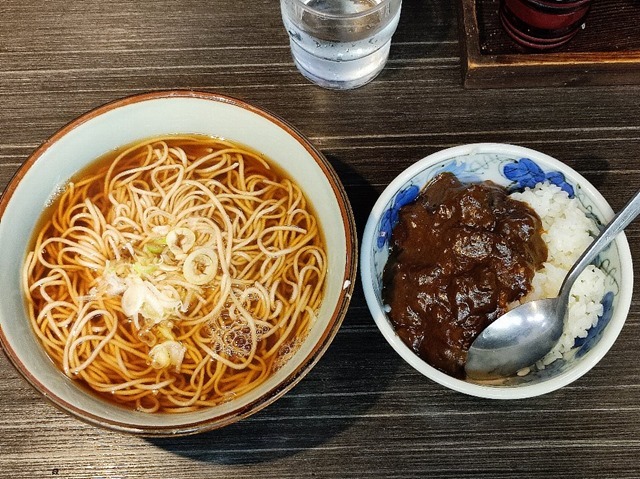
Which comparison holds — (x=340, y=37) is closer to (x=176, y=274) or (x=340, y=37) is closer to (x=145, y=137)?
(x=145, y=137)

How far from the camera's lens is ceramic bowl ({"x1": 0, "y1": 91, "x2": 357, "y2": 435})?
1.56m

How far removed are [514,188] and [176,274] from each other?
1.06 metres

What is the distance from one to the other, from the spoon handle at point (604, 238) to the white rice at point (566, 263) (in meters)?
0.07

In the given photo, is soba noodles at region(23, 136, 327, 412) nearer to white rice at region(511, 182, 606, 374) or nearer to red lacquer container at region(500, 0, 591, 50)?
white rice at region(511, 182, 606, 374)

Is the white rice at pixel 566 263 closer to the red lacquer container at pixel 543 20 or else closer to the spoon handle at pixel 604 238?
the spoon handle at pixel 604 238

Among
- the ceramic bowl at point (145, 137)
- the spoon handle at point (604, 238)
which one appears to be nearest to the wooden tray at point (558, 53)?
the spoon handle at point (604, 238)

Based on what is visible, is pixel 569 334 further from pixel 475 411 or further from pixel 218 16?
pixel 218 16

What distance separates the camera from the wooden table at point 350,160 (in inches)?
73.1

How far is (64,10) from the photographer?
7.96ft

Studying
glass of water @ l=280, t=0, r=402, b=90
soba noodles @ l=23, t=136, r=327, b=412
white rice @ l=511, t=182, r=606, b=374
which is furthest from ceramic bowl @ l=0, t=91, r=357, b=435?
white rice @ l=511, t=182, r=606, b=374

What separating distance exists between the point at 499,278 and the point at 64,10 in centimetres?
183

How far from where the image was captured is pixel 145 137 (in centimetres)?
202

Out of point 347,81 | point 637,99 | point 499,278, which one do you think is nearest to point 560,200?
point 499,278


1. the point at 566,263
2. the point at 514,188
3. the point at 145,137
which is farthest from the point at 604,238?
the point at 145,137
